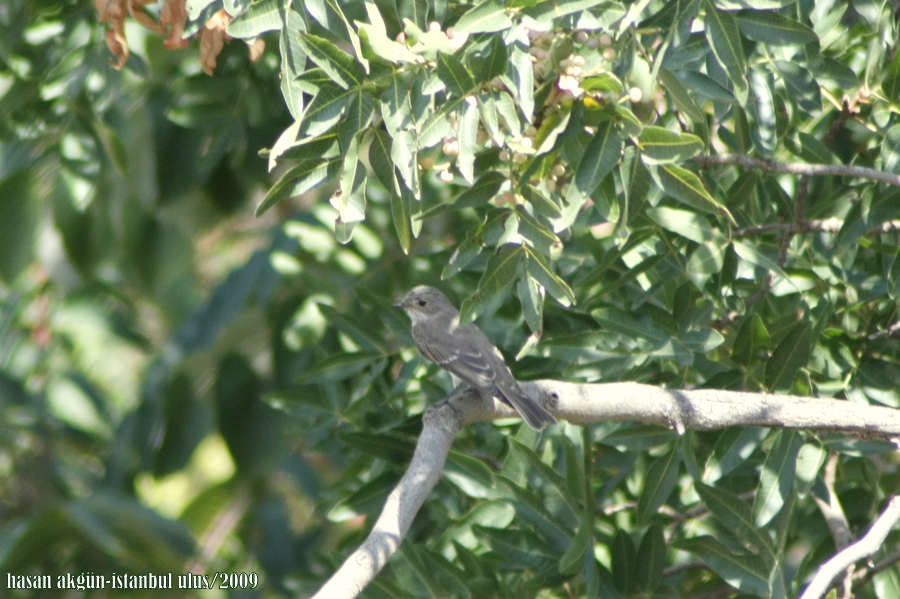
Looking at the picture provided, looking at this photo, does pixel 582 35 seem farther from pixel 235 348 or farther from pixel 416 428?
pixel 235 348

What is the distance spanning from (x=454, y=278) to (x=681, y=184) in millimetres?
1420

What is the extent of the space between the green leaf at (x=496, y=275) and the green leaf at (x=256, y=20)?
77 centimetres

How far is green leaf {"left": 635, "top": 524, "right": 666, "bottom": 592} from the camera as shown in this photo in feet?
9.95

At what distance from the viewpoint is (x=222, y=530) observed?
5934 mm

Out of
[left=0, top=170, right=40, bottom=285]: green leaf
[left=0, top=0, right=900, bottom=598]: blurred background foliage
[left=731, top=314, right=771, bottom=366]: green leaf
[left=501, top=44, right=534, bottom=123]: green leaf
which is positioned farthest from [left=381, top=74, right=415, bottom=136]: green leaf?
[left=0, top=170, right=40, bottom=285]: green leaf

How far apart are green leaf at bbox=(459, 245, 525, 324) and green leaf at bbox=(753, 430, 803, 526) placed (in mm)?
1039

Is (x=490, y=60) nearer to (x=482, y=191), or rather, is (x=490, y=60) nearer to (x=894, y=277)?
(x=482, y=191)

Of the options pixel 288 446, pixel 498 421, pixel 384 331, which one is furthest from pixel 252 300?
pixel 498 421

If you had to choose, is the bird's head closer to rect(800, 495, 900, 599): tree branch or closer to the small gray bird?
the small gray bird

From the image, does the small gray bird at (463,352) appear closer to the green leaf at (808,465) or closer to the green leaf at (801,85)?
the green leaf at (808,465)

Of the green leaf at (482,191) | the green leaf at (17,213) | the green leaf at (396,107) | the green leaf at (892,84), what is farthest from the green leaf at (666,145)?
the green leaf at (17,213)

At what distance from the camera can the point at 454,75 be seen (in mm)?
2154

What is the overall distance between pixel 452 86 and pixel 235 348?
10.4 ft

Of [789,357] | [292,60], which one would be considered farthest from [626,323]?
[292,60]
